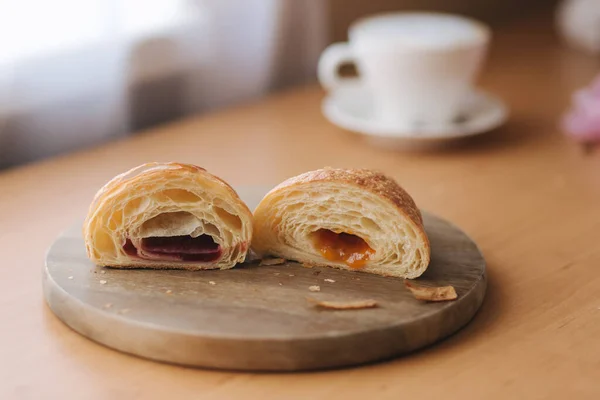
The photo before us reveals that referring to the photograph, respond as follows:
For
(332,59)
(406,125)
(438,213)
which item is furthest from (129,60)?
(438,213)

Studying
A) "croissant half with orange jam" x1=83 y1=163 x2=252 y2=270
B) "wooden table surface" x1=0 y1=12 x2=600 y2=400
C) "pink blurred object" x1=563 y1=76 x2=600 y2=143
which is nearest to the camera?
"wooden table surface" x1=0 y1=12 x2=600 y2=400

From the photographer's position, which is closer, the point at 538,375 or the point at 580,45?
the point at 538,375

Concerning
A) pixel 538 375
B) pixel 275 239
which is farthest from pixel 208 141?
pixel 538 375

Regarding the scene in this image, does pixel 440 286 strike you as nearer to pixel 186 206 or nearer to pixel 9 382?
pixel 186 206

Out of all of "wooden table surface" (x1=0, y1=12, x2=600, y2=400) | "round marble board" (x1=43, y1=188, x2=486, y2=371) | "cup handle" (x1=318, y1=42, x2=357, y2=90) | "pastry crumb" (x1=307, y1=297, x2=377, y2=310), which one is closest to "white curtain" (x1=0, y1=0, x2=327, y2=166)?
"wooden table surface" (x1=0, y1=12, x2=600, y2=400)

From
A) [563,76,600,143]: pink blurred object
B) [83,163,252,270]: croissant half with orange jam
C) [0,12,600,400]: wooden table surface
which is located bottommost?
[0,12,600,400]: wooden table surface

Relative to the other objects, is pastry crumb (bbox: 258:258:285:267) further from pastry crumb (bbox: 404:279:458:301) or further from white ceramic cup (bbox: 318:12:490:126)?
white ceramic cup (bbox: 318:12:490:126)

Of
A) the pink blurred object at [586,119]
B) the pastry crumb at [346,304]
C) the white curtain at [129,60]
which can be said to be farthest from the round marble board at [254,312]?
the pink blurred object at [586,119]

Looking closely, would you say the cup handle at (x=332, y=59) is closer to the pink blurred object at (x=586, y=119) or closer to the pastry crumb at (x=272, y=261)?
the pink blurred object at (x=586, y=119)
